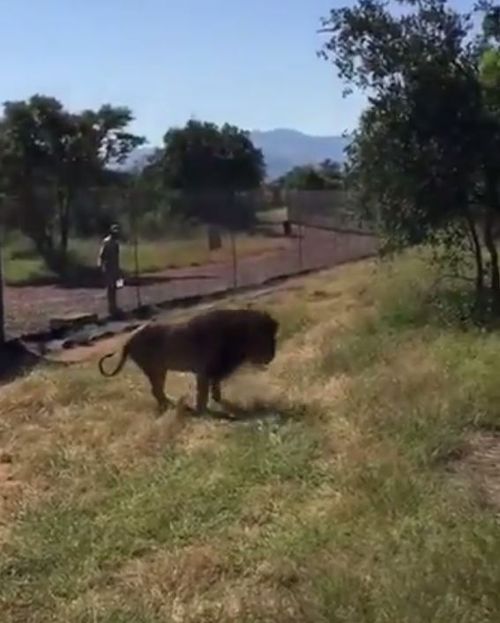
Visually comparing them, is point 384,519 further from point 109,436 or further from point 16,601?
point 109,436

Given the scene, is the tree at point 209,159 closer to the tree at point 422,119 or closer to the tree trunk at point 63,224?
the tree trunk at point 63,224

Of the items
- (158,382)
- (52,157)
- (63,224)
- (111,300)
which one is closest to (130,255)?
(63,224)

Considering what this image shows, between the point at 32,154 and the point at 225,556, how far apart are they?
29.1 metres

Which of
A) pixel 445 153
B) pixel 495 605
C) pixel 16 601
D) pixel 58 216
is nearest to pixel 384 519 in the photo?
pixel 495 605

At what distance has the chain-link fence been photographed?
27.5 meters

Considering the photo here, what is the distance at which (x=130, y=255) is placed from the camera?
32.2m

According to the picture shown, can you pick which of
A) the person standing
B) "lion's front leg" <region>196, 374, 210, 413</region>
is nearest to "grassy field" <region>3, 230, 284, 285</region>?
the person standing

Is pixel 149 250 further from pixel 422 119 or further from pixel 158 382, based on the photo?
pixel 158 382

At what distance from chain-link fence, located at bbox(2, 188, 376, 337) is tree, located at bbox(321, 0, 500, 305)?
7901mm

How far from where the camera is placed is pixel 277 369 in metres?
13.7

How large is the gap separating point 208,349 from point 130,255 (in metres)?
20.5

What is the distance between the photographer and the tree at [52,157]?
3081cm

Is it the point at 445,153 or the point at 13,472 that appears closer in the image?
the point at 13,472

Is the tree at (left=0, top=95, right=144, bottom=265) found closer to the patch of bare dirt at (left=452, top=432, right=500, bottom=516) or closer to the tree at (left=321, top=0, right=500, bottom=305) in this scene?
the tree at (left=321, top=0, right=500, bottom=305)
